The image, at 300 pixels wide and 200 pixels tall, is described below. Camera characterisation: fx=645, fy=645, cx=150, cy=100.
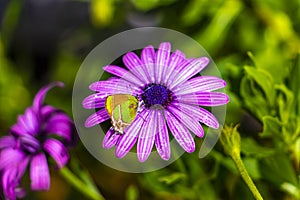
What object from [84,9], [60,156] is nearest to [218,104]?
[60,156]

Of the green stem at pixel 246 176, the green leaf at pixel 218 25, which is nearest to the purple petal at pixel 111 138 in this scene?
the green stem at pixel 246 176

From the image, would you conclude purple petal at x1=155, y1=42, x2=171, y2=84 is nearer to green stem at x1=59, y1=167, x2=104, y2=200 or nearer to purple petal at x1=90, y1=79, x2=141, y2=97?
purple petal at x1=90, y1=79, x2=141, y2=97

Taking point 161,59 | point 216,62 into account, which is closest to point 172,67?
point 161,59

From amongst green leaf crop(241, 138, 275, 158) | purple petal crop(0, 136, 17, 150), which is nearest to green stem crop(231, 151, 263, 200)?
green leaf crop(241, 138, 275, 158)

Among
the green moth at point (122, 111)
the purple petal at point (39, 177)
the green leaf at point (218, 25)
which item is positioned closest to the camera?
the green moth at point (122, 111)

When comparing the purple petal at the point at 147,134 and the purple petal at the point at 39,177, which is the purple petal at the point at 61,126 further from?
the purple petal at the point at 147,134

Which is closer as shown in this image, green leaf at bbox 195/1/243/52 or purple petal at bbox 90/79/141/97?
purple petal at bbox 90/79/141/97
